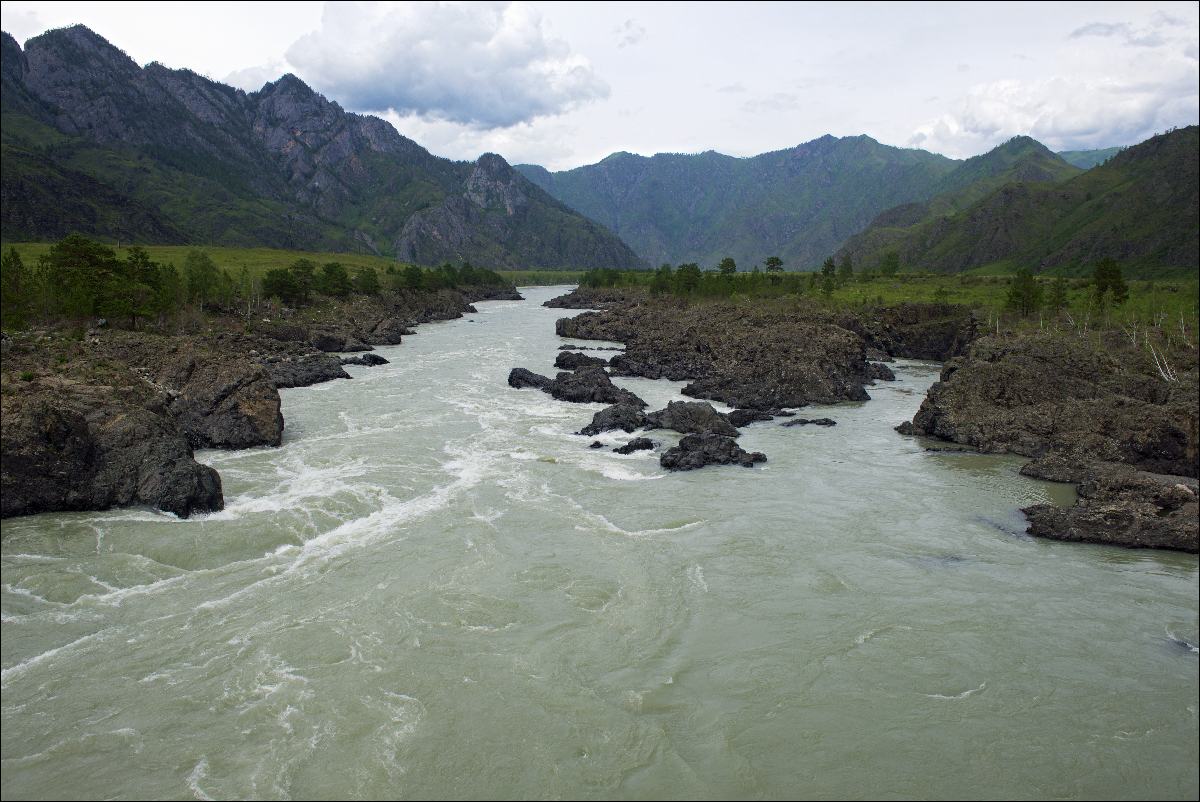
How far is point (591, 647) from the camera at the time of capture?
1383 cm

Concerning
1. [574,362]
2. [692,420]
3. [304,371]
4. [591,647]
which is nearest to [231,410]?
[304,371]

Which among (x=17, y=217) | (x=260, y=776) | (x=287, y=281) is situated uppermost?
(x=17, y=217)

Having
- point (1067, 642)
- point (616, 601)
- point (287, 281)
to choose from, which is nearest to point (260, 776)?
point (616, 601)

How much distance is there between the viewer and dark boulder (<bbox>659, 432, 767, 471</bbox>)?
26781 millimetres

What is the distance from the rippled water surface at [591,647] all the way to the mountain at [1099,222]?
108553mm

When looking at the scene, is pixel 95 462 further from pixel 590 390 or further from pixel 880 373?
pixel 880 373

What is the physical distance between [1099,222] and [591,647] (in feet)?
562

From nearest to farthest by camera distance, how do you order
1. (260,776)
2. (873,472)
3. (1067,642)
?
(260,776) → (1067,642) → (873,472)

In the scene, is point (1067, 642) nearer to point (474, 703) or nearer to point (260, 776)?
point (474, 703)

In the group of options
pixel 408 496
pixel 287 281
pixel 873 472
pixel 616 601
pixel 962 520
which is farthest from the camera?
pixel 287 281

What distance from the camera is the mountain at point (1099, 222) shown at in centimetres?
11338

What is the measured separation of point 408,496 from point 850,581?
15517mm

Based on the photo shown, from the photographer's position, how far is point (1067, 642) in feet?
44.5

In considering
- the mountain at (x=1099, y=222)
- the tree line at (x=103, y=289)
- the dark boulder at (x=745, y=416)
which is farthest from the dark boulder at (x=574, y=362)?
the mountain at (x=1099, y=222)
